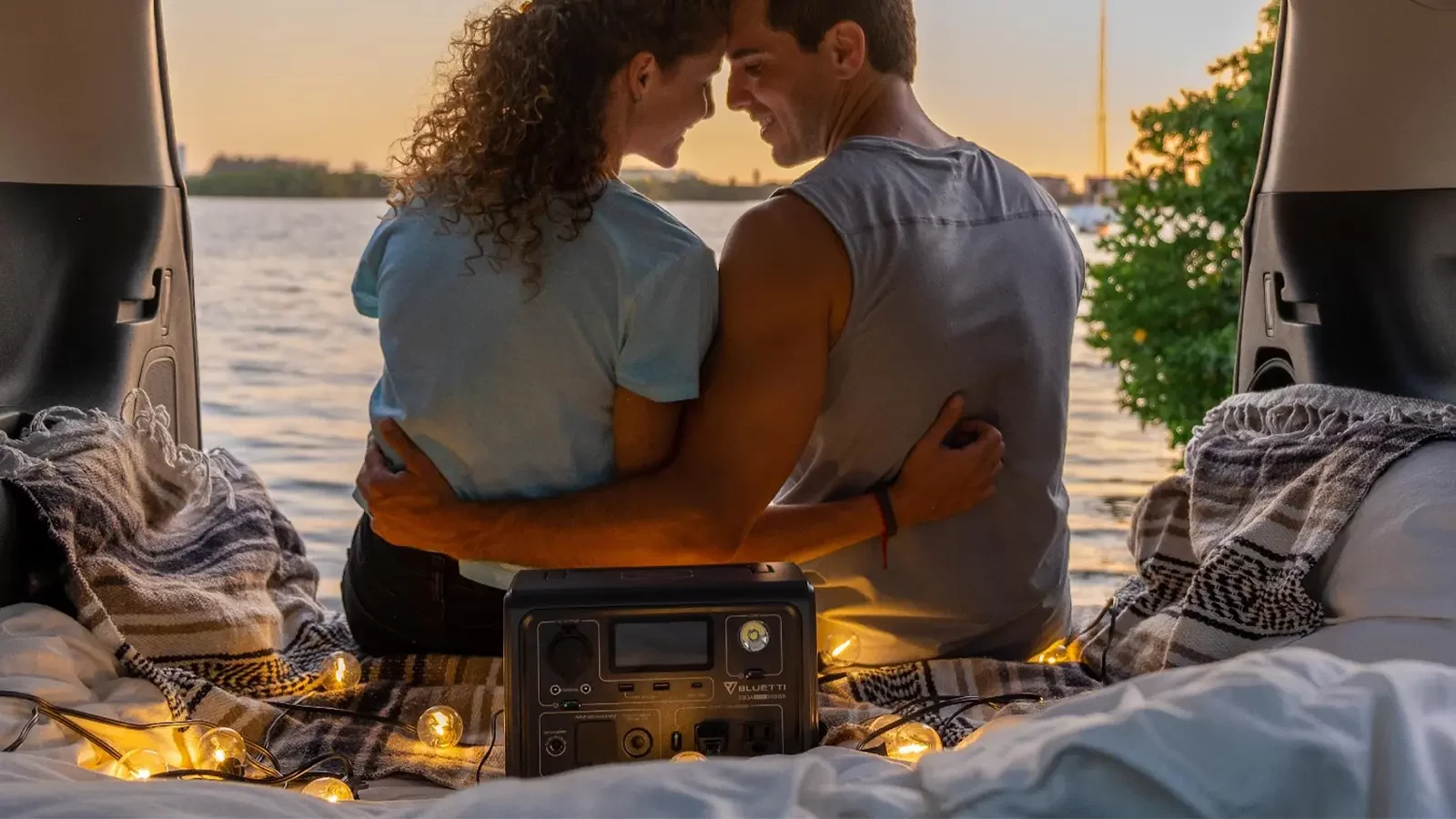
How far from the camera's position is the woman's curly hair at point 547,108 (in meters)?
1.49

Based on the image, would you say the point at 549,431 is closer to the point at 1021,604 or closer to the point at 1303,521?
the point at 1021,604

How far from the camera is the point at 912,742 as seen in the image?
54.8 inches

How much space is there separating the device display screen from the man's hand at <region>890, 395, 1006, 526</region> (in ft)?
1.45

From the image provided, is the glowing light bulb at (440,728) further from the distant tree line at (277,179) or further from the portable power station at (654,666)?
the distant tree line at (277,179)

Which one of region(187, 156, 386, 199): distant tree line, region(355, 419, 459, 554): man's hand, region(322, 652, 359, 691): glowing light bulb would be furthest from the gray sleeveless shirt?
region(187, 156, 386, 199): distant tree line

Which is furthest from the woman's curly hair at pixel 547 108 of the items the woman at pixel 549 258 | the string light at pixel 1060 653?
the string light at pixel 1060 653

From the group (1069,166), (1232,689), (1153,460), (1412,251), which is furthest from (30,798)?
(1153,460)

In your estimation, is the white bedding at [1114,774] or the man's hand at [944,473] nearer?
the white bedding at [1114,774]

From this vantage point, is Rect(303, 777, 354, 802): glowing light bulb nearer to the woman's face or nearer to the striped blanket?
the striped blanket

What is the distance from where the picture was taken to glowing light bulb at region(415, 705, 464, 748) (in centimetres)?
153

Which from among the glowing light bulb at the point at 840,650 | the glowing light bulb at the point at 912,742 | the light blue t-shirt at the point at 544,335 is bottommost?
the glowing light bulb at the point at 840,650

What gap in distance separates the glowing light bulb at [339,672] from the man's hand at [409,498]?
192 millimetres

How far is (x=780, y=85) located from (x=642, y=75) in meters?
0.29

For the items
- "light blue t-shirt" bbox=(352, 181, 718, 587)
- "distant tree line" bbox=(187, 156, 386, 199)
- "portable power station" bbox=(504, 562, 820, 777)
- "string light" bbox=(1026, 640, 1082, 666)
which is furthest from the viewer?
"distant tree line" bbox=(187, 156, 386, 199)
